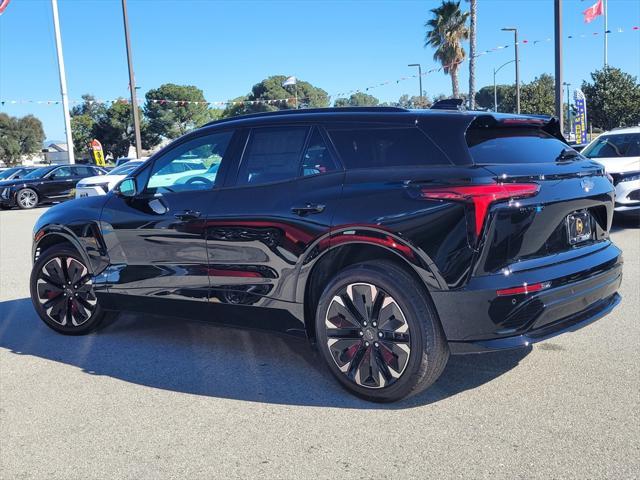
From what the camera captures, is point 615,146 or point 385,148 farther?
point 615,146

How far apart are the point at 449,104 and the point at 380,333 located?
1694mm

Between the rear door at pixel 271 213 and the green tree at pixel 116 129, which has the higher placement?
the green tree at pixel 116 129

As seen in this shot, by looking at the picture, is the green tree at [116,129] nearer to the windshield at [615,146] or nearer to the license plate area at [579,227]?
the windshield at [615,146]

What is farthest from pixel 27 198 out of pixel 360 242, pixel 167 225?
pixel 360 242

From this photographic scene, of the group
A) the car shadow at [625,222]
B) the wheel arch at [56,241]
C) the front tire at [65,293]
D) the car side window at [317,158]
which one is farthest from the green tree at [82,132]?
the car side window at [317,158]

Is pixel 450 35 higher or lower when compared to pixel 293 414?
higher

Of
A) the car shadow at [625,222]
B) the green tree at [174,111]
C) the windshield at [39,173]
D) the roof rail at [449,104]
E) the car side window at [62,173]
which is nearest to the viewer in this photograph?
the roof rail at [449,104]

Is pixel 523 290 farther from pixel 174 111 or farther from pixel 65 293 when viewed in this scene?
pixel 174 111

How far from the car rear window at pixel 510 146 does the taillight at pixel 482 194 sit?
0.26 meters

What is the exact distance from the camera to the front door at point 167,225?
4289mm

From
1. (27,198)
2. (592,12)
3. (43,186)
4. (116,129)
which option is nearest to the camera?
(27,198)

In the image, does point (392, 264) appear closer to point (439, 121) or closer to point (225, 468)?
point (439, 121)

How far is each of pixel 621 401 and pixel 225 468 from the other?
2248mm

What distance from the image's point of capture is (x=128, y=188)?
186 inches
